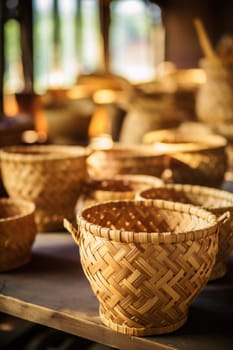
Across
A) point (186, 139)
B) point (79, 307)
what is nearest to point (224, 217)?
point (79, 307)

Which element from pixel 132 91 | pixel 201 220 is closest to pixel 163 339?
pixel 201 220

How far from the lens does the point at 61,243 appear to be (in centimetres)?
191

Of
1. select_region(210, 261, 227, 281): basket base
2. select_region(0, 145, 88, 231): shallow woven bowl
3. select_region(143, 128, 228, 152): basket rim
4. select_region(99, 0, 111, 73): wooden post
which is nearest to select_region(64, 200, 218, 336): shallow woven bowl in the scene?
select_region(210, 261, 227, 281): basket base

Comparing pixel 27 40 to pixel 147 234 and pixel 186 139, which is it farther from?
pixel 147 234

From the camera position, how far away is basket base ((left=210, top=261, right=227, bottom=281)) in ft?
5.13

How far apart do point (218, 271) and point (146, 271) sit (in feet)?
1.46

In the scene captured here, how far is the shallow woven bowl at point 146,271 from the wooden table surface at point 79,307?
0.03 meters

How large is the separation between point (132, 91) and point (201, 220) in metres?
2.30

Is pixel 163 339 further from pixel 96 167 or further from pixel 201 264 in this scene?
pixel 96 167

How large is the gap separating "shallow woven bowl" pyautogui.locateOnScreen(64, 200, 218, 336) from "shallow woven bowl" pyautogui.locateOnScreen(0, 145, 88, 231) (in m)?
0.63

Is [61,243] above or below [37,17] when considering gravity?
below

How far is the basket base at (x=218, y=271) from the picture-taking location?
5.13 ft

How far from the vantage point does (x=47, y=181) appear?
193cm

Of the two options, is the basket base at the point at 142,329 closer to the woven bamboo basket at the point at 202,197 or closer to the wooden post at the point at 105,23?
the woven bamboo basket at the point at 202,197
